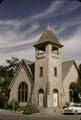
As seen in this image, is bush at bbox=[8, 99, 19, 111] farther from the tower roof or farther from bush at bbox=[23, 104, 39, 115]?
the tower roof

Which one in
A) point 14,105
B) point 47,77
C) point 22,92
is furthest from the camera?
point 22,92

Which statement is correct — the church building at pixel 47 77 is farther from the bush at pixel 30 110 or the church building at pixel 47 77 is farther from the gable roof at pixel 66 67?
the bush at pixel 30 110

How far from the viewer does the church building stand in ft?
126

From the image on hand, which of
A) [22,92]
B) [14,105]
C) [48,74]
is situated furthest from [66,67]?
[14,105]

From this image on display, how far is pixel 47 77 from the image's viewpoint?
125 feet

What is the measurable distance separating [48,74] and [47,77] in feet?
1.45

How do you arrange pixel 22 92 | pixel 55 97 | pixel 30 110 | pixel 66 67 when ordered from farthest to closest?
pixel 22 92 → pixel 66 67 → pixel 55 97 → pixel 30 110

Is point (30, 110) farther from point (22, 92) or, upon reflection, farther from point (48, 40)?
point (48, 40)

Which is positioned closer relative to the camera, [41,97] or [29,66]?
[41,97]

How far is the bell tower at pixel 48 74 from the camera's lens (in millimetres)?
38156

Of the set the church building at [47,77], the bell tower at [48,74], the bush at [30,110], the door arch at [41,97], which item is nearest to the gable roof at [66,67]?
the church building at [47,77]

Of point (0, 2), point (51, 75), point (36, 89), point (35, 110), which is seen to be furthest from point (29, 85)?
point (0, 2)

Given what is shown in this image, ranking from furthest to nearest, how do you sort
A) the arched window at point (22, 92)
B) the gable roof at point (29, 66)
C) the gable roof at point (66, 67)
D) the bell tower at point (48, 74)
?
the arched window at point (22, 92) < the gable roof at point (29, 66) < the gable roof at point (66, 67) < the bell tower at point (48, 74)

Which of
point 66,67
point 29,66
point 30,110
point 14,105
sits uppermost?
point 29,66
